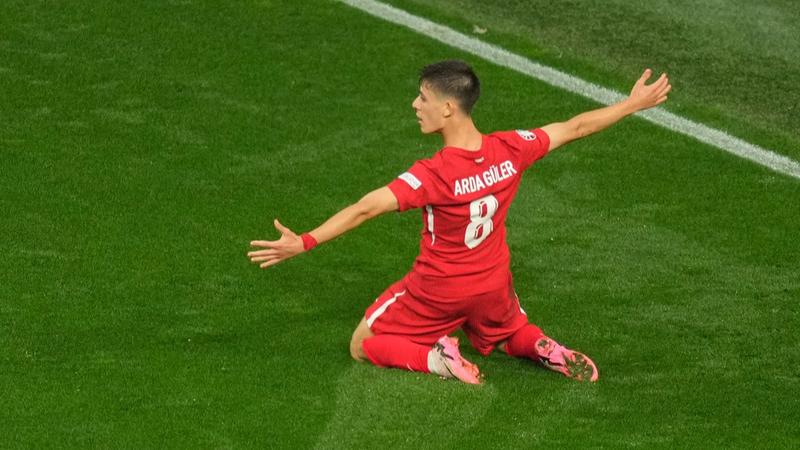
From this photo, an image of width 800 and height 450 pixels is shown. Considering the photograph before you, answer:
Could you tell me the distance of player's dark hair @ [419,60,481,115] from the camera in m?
7.71

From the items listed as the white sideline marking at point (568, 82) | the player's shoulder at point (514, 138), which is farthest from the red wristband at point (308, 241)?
the white sideline marking at point (568, 82)

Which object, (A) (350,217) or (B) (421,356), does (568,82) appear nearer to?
(B) (421,356)

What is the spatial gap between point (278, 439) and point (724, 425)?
179cm

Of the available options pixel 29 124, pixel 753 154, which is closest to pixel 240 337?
pixel 29 124

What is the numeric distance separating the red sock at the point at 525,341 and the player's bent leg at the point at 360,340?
630mm

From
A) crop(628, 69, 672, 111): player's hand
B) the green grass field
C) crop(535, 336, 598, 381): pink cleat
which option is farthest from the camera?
crop(628, 69, 672, 111): player's hand

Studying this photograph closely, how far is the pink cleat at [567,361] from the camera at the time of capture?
788 cm

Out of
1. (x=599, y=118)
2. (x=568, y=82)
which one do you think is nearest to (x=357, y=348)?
(x=599, y=118)

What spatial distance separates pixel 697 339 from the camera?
8414mm

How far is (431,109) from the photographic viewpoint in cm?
775

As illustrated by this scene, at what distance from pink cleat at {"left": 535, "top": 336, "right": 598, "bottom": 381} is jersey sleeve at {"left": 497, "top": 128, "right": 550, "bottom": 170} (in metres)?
0.79

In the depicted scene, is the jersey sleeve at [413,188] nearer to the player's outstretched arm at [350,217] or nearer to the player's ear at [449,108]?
the player's outstretched arm at [350,217]

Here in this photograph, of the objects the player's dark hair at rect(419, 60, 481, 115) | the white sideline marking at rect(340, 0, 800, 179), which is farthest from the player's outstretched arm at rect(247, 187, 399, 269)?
the white sideline marking at rect(340, 0, 800, 179)

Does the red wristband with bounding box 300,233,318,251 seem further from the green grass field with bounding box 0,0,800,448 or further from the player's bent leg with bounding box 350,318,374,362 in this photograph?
the player's bent leg with bounding box 350,318,374,362
